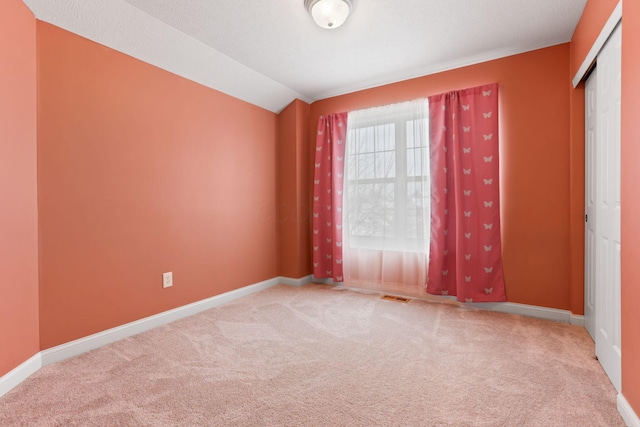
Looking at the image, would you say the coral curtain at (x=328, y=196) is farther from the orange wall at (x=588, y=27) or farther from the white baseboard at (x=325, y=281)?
the orange wall at (x=588, y=27)

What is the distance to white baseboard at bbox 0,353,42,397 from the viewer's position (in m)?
1.63

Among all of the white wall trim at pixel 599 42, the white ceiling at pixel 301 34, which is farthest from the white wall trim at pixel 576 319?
the white ceiling at pixel 301 34

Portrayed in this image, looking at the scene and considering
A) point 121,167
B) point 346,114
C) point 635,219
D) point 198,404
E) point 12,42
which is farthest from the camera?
point 346,114

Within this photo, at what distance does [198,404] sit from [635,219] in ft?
7.31

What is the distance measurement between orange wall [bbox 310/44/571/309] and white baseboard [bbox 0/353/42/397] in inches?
141

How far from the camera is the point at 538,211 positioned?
8.79 feet

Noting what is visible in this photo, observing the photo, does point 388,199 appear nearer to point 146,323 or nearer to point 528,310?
point 528,310

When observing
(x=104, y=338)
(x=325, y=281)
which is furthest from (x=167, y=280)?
(x=325, y=281)

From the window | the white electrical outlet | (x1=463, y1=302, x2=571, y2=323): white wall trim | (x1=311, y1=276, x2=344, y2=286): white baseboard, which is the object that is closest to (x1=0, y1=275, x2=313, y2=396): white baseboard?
the white electrical outlet

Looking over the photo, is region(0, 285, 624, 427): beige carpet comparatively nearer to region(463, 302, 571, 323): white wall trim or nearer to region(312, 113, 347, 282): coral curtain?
region(463, 302, 571, 323): white wall trim

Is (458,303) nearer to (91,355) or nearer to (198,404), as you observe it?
(198,404)

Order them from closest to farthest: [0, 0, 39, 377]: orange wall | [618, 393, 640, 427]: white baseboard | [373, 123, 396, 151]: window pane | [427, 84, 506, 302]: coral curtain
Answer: [618, 393, 640, 427]: white baseboard → [0, 0, 39, 377]: orange wall → [427, 84, 506, 302]: coral curtain → [373, 123, 396, 151]: window pane

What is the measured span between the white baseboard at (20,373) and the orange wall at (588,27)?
3.77 metres

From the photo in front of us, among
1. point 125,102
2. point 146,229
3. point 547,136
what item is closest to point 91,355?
point 146,229
